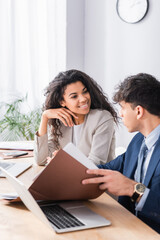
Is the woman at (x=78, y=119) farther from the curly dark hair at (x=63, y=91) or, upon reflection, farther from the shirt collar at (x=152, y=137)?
the shirt collar at (x=152, y=137)

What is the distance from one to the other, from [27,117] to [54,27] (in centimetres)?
105

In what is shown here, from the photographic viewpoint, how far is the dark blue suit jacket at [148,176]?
3.94ft

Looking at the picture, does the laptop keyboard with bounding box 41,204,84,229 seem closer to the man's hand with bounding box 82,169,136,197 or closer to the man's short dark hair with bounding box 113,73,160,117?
the man's hand with bounding box 82,169,136,197

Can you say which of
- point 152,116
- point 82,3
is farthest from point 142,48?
point 152,116

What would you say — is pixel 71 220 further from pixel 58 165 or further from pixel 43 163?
pixel 43 163

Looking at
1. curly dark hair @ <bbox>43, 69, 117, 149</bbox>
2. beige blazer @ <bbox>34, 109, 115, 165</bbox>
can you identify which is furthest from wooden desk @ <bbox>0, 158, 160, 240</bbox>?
curly dark hair @ <bbox>43, 69, 117, 149</bbox>

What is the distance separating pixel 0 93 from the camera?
3.67 m

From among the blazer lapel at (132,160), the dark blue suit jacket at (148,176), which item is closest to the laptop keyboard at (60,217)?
the dark blue suit jacket at (148,176)

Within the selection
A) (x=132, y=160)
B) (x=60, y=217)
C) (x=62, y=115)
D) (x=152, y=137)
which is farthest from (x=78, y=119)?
(x=60, y=217)

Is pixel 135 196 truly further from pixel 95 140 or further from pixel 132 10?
pixel 132 10

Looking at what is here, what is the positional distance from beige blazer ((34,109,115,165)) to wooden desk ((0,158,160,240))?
27.5 inches

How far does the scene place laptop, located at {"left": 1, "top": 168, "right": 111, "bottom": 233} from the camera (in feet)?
3.27

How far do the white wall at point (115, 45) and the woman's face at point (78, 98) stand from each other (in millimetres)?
1213

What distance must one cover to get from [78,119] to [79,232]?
1.23m
